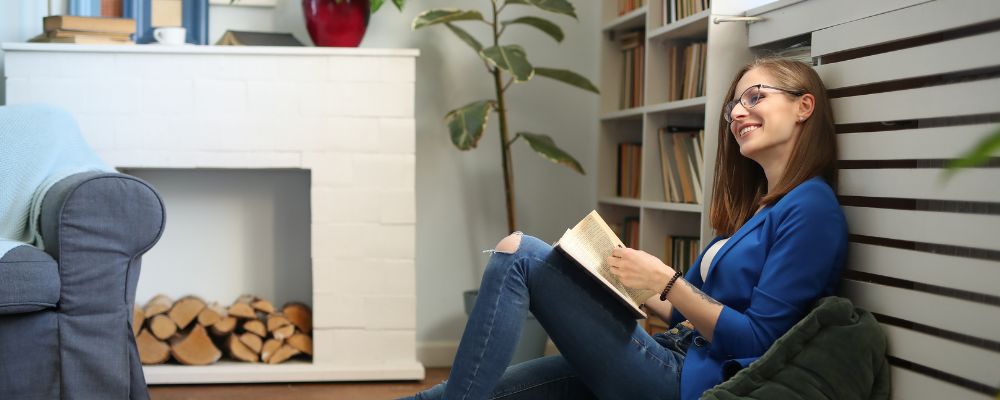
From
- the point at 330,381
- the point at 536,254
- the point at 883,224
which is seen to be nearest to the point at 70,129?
the point at 330,381

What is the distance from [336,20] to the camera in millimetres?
3152

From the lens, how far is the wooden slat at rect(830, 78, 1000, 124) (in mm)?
1378

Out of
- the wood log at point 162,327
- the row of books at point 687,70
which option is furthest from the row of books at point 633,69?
the wood log at point 162,327

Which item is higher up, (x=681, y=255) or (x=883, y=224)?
(x=883, y=224)

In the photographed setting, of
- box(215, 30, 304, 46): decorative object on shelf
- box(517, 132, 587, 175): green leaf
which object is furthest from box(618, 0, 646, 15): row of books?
box(215, 30, 304, 46): decorative object on shelf

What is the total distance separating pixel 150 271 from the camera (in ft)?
11.1

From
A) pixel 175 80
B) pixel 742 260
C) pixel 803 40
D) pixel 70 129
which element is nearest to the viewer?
pixel 742 260

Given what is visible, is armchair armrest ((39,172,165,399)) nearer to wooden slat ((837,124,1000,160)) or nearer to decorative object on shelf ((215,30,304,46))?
decorative object on shelf ((215,30,304,46))

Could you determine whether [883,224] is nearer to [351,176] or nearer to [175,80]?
[351,176]

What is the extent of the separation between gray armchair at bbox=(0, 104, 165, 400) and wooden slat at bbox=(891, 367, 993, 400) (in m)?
1.78

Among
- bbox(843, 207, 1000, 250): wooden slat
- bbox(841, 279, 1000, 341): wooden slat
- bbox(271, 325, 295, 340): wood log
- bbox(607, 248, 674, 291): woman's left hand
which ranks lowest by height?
bbox(271, 325, 295, 340): wood log

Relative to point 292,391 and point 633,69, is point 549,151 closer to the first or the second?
point 633,69

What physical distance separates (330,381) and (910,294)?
6.84 feet

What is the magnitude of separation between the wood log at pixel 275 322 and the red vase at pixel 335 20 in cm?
95
